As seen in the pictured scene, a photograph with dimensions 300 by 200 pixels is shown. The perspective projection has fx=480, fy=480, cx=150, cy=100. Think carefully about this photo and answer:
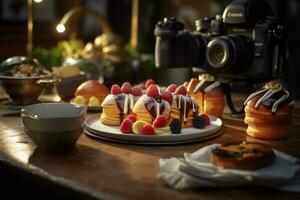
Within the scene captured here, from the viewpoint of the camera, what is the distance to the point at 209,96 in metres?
1.31

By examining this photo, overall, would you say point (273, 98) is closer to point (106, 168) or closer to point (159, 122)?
point (159, 122)

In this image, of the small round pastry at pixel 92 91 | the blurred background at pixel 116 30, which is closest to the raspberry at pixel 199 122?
the small round pastry at pixel 92 91

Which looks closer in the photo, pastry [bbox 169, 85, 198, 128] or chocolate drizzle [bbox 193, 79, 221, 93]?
A: pastry [bbox 169, 85, 198, 128]

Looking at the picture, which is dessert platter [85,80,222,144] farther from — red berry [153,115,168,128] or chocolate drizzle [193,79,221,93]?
chocolate drizzle [193,79,221,93]

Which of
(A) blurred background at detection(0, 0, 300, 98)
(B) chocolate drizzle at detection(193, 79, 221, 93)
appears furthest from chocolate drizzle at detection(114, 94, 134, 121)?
(A) blurred background at detection(0, 0, 300, 98)

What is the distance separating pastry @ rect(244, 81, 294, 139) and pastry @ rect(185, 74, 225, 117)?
0.19 meters

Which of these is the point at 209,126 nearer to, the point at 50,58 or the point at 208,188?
the point at 208,188

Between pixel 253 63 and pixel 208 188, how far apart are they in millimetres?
681

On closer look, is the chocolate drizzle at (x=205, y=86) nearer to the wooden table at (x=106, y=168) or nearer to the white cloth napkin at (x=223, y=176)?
the wooden table at (x=106, y=168)

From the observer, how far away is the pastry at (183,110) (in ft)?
3.75

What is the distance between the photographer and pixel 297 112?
1.53 meters

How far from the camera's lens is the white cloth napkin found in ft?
2.55

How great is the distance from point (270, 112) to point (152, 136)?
0.91 ft

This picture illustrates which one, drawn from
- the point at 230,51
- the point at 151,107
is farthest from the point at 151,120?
the point at 230,51
